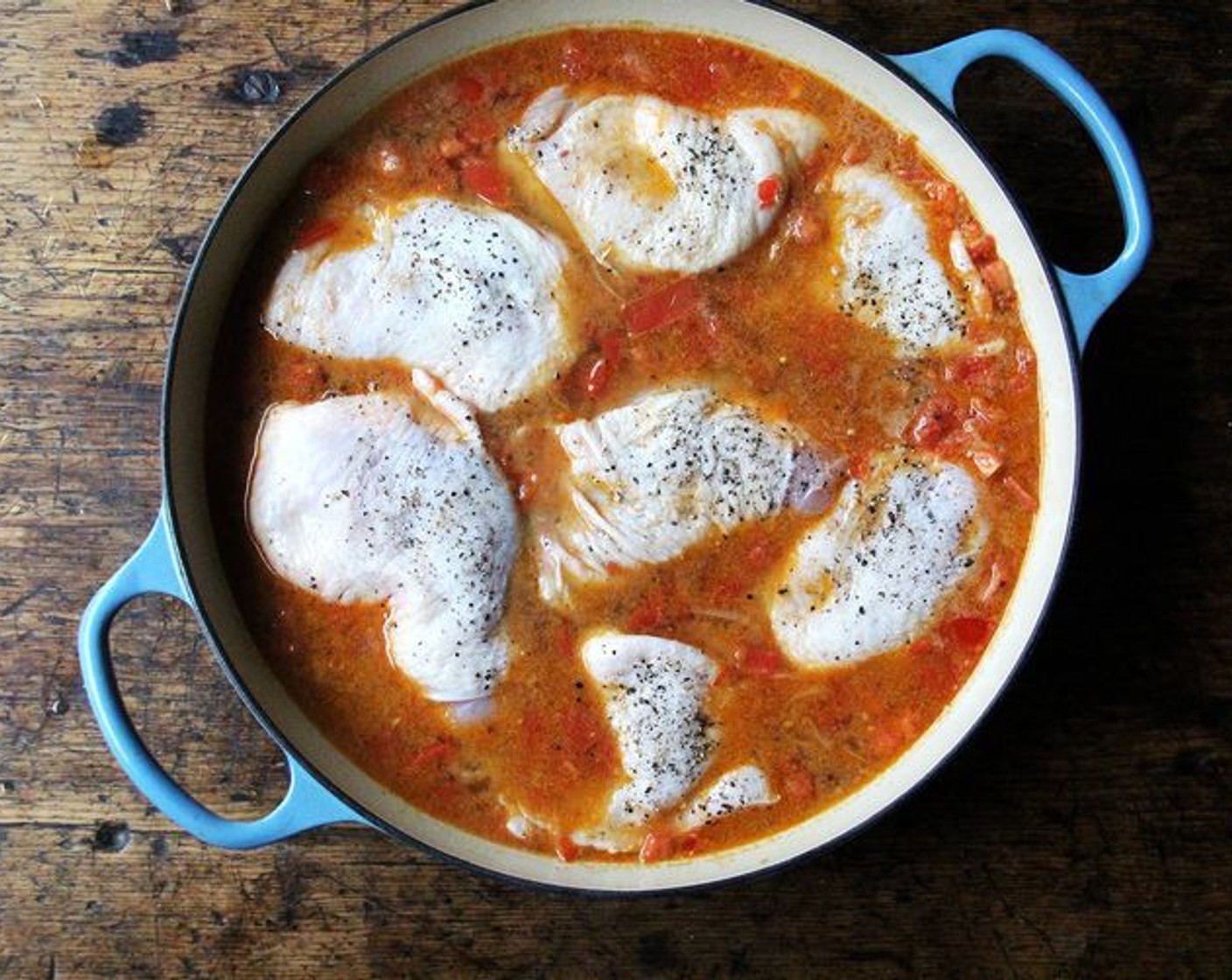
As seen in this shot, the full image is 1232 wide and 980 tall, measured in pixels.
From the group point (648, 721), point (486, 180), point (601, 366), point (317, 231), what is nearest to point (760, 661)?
point (648, 721)

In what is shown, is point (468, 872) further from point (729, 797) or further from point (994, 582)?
point (994, 582)

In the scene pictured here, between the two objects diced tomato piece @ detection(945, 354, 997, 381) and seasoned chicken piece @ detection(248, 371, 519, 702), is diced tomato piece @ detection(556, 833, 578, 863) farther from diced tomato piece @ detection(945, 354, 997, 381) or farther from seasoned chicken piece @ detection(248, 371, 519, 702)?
diced tomato piece @ detection(945, 354, 997, 381)

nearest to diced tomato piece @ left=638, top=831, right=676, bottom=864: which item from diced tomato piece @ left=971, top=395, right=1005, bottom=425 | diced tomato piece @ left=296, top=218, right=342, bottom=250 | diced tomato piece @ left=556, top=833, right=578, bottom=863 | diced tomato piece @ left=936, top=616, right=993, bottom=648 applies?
diced tomato piece @ left=556, top=833, right=578, bottom=863

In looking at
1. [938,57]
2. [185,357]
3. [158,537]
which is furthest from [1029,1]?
[158,537]

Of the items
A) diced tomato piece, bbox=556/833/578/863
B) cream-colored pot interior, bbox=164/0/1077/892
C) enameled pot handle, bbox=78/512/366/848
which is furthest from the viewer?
diced tomato piece, bbox=556/833/578/863

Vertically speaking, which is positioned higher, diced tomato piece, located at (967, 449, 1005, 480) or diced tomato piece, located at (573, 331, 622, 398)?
diced tomato piece, located at (573, 331, 622, 398)

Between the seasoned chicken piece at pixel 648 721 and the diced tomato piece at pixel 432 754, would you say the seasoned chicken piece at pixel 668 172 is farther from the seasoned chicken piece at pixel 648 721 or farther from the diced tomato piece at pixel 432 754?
the diced tomato piece at pixel 432 754
